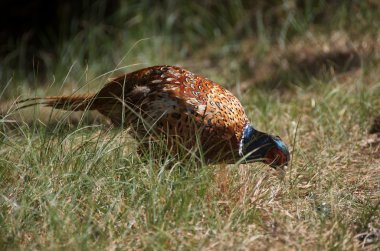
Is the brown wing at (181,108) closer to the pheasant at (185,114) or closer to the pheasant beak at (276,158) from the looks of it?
the pheasant at (185,114)

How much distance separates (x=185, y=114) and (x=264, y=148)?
560 mm

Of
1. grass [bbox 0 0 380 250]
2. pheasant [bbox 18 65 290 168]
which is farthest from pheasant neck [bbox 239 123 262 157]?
grass [bbox 0 0 380 250]

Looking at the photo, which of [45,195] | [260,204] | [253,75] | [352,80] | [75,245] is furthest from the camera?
[253,75]

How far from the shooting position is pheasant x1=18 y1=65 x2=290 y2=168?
13.1ft

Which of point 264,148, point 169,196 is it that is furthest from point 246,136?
point 169,196

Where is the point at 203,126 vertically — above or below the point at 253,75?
above

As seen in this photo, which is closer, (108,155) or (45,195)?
(45,195)

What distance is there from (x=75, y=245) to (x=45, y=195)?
0.45 meters

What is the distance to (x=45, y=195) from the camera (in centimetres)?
332

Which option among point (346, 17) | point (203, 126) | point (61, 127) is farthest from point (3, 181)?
point (346, 17)

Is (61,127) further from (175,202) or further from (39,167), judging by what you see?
(175,202)

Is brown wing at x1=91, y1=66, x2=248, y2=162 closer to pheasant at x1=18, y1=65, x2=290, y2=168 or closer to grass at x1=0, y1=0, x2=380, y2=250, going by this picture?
pheasant at x1=18, y1=65, x2=290, y2=168

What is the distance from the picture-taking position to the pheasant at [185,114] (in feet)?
13.1

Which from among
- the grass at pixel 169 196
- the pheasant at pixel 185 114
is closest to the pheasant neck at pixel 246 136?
the pheasant at pixel 185 114
